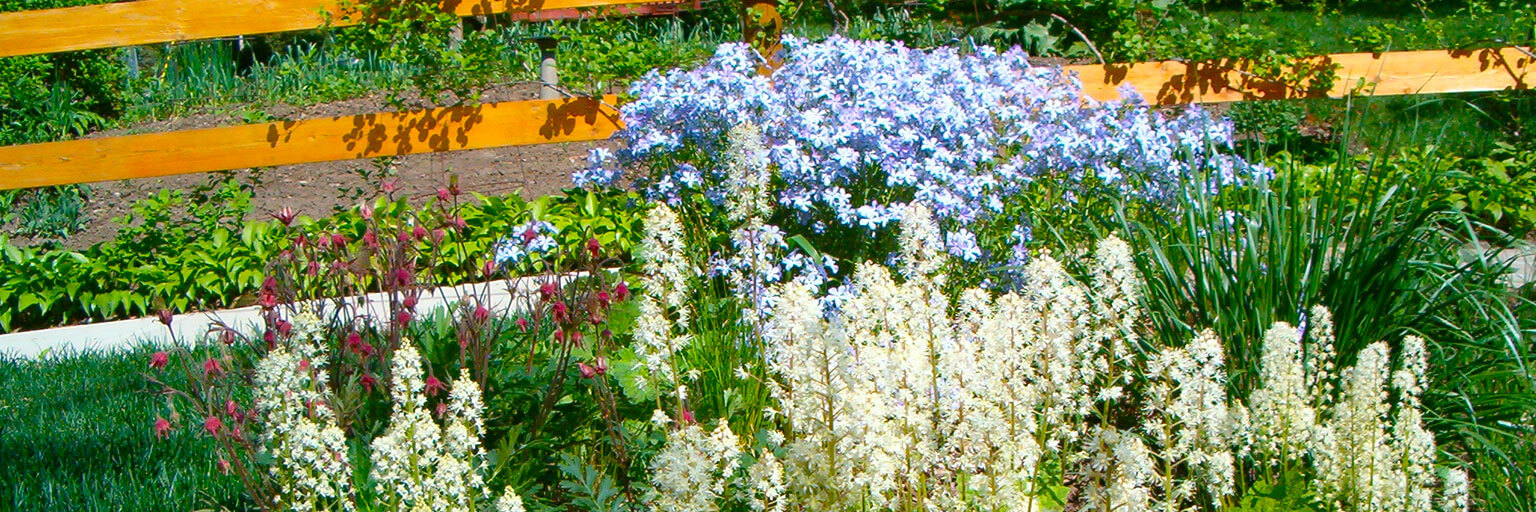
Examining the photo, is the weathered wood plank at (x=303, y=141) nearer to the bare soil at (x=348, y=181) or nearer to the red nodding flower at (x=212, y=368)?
the bare soil at (x=348, y=181)

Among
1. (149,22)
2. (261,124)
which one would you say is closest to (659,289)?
(261,124)

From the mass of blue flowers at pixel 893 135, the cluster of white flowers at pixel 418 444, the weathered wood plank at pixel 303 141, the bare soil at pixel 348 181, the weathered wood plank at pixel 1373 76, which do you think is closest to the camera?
the cluster of white flowers at pixel 418 444

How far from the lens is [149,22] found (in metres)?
5.42

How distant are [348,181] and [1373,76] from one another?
5.30 metres

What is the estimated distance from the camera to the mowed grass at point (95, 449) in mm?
2818

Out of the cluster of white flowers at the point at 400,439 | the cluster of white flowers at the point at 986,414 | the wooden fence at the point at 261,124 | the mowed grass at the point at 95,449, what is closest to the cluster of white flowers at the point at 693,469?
the cluster of white flowers at the point at 986,414

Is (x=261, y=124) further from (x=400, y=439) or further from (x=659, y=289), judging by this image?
(x=400, y=439)

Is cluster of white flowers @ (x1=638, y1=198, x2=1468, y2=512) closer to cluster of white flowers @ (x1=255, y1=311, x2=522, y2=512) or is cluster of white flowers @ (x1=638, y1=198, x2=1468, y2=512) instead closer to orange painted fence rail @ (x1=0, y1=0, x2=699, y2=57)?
cluster of white flowers @ (x1=255, y1=311, x2=522, y2=512)

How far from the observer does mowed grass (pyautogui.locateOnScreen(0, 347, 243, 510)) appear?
2818 millimetres

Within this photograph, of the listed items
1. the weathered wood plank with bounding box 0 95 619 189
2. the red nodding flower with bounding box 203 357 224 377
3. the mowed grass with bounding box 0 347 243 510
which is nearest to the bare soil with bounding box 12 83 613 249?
the weathered wood plank with bounding box 0 95 619 189

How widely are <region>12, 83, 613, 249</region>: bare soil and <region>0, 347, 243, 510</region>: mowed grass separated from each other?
2145 mm

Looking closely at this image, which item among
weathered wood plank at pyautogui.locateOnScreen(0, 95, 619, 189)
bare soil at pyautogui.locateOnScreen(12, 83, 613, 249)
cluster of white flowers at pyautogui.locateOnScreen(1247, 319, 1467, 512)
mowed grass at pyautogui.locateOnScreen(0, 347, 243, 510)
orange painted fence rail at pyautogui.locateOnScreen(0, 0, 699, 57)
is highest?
orange painted fence rail at pyautogui.locateOnScreen(0, 0, 699, 57)

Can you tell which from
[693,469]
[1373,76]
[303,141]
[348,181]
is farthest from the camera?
[348,181]

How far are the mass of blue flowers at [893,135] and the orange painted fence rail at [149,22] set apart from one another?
Result: 218cm
